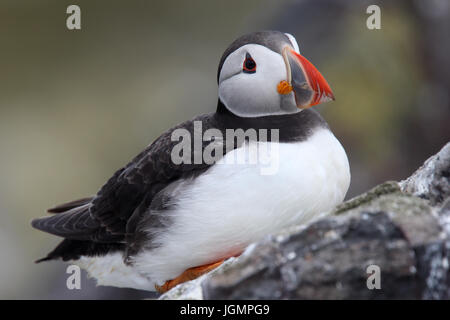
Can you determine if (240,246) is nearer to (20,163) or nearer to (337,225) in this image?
(337,225)

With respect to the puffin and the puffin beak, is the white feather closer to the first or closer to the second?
the puffin

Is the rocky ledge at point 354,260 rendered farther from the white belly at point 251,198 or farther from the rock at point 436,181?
the white belly at point 251,198

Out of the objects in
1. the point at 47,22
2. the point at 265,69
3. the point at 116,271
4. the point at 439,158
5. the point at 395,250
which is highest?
the point at 47,22

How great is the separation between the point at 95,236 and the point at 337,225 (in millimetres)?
2088

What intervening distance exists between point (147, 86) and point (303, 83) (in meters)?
11.1

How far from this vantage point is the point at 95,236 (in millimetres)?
→ 4320

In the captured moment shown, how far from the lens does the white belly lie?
3572mm

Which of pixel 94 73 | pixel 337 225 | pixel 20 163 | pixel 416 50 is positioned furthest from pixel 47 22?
pixel 337 225

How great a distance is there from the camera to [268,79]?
373 centimetres

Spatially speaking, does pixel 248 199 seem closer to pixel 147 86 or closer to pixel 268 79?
pixel 268 79

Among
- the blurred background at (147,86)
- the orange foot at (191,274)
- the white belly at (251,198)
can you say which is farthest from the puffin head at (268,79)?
the blurred background at (147,86)

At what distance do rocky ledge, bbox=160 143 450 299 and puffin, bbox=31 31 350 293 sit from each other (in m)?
0.66

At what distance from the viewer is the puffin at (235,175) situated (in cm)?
360

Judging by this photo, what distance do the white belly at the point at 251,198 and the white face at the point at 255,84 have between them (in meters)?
0.26
